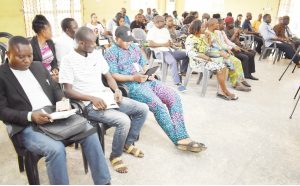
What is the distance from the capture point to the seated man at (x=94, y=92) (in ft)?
6.97

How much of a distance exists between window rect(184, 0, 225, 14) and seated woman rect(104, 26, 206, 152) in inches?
→ 368

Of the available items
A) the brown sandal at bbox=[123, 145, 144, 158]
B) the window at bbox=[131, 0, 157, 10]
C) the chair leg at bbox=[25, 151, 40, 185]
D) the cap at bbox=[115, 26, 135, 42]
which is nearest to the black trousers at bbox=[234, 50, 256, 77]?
the cap at bbox=[115, 26, 135, 42]

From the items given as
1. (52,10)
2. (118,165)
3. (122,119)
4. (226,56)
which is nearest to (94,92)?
(122,119)

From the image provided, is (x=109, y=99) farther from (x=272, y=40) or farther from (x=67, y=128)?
(x=272, y=40)

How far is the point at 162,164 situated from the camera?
7.66 ft

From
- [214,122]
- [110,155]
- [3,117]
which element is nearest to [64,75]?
[3,117]

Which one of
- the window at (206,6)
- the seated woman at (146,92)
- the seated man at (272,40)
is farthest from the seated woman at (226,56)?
the window at (206,6)

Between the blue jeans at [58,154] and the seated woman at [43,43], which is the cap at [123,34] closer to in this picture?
the seated woman at [43,43]

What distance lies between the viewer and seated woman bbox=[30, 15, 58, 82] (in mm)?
2660

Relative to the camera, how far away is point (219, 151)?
2582mm

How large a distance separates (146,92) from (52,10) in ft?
19.2

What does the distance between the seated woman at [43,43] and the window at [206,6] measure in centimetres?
957

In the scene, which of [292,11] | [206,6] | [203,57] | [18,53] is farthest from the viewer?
[206,6]

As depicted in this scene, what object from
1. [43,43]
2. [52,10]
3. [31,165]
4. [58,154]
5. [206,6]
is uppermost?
[206,6]
